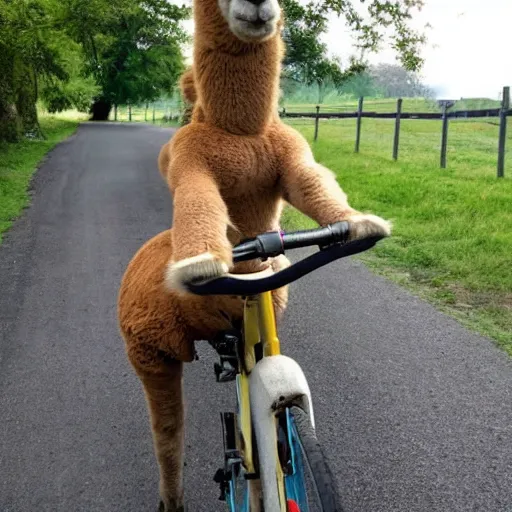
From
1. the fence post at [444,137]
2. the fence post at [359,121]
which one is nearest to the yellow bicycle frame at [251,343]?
the fence post at [444,137]

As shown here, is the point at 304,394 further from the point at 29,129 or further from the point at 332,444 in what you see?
the point at 29,129

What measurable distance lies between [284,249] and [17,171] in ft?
43.5

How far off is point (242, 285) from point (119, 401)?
2425mm

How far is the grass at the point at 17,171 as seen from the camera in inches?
384

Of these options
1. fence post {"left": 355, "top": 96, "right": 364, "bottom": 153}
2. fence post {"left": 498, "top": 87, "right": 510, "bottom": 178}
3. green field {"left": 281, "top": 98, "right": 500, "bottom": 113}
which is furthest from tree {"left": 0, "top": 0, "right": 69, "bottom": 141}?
fence post {"left": 498, "top": 87, "right": 510, "bottom": 178}

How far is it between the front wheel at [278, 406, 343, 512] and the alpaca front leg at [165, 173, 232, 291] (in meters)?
0.47

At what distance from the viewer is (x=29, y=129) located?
21344 mm

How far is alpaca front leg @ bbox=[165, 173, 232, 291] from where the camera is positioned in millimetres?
1529

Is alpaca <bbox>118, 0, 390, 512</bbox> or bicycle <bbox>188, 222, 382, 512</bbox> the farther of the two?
alpaca <bbox>118, 0, 390, 512</bbox>

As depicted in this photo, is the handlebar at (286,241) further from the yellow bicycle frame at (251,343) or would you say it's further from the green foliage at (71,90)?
the green foliage at (71,90)

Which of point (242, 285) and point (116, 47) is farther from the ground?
point (116, 47)

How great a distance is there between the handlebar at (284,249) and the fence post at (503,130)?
8.73 meters

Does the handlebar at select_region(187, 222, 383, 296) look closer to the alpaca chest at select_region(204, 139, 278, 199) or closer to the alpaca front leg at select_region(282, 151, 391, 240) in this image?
the alpaca front leg at select_region(282, 151, 391, 240)

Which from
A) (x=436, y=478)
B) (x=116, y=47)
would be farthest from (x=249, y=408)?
(x=116, y=47)
